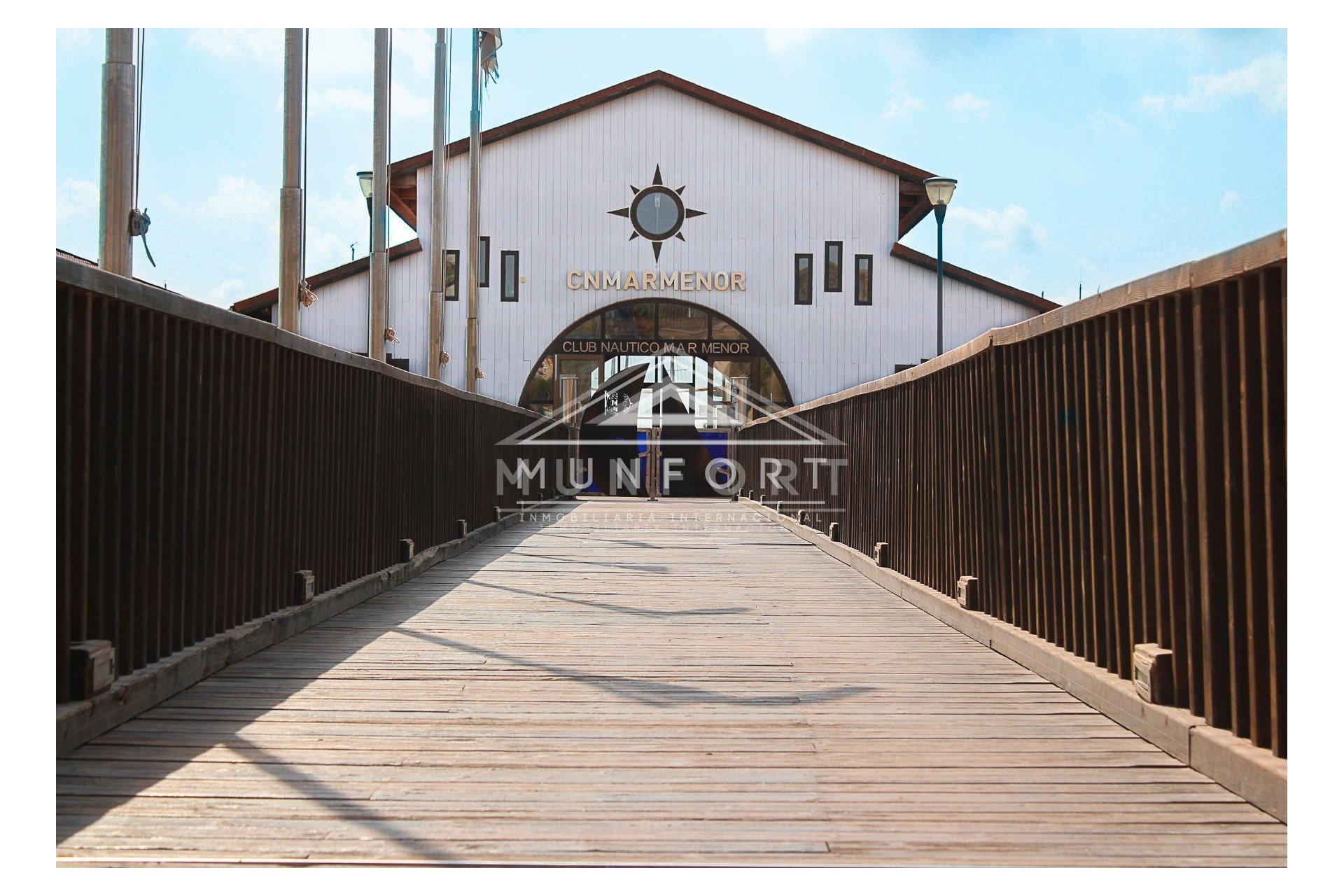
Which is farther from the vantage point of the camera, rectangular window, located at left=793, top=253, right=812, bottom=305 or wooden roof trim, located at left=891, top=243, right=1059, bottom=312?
rectangular window, located at left=793, top=253, right=812, bottom=305

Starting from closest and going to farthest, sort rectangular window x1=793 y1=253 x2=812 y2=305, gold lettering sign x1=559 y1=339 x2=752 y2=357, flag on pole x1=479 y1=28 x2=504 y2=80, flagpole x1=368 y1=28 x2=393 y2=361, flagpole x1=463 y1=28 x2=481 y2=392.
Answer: flagpole x1=368 y1=28 x2=393 y2=361, flagpole x1=463 y1=28 x2=481 y2=392, flag on pole x1=479 y1=28 x2=504 y2=80, rectangular window x1=793 y1=253 x2=812 y2=305, gold lettering sign x1=559 y1=339 x2=752 y2=357

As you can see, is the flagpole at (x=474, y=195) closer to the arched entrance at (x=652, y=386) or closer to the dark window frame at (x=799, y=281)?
the arched entrance at (x=652, y=386)

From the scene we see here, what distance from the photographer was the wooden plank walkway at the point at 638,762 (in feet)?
8.88

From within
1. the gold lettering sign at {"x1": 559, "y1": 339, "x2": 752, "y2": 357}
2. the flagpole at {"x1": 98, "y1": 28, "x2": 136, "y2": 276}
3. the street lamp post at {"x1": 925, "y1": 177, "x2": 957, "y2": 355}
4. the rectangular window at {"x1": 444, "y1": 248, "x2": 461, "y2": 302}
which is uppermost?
the rectangular window at {"x1": 444, "y1": 248, "x2": 461, "y2": 302}

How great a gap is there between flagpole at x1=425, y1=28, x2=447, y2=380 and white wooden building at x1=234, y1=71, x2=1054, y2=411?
11004mm

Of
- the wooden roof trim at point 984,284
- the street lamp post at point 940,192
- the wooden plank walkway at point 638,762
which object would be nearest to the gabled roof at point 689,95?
the wooden roof trim at point 984,284

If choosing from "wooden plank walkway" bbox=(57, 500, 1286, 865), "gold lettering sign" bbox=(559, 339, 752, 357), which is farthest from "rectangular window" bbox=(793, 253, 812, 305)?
"wooden plank walkway" bbox=(57, 500, 1286, 865)

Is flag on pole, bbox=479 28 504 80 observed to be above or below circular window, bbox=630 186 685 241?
above

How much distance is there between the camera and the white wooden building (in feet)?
88.8

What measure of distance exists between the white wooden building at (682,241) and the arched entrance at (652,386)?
44 centimetres

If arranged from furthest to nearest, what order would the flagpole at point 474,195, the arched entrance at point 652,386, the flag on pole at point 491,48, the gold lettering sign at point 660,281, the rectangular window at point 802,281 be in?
the arched entrance at point 652,386 → the rectangular window at point 802,281 → the gold lettering sign at point 660,281 → the flag on pole at point 491,48 → the flagpole at point 474,195

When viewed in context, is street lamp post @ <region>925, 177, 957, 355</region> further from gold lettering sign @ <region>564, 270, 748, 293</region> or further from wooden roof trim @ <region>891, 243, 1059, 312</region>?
gold lettering sign @ <region>564, 270, 748, 293</region>

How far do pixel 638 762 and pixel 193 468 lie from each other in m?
2.37

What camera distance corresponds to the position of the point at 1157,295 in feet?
12.1
